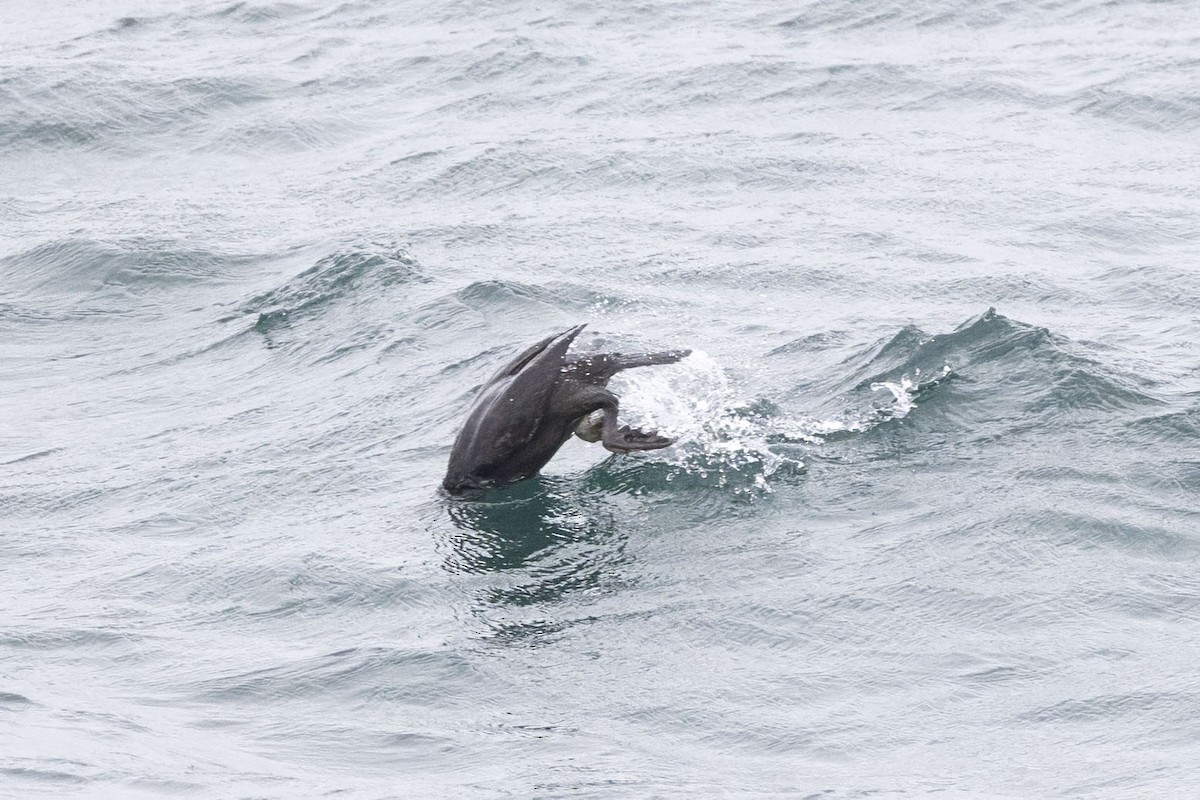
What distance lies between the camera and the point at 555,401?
10102mm

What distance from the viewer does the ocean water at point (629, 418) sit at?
803 cm

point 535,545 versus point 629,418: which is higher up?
point 629,418

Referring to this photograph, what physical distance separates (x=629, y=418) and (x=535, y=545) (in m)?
1.53

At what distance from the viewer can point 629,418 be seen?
11250mm

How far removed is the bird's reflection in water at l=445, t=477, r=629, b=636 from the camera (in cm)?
944

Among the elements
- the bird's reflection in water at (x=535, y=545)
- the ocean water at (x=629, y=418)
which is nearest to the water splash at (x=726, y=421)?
the ocean water at (x=629, y=418)

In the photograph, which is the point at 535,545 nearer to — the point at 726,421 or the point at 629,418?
the point at 629,418

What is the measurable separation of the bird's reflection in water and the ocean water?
0.11 feet

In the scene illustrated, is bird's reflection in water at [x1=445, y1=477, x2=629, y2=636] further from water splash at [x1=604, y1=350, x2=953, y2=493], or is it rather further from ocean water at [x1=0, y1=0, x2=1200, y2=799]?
water splash at [x1=604, y1=350, x2=953, y2=493]

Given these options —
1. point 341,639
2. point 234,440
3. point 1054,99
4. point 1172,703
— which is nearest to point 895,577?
point 1172,703

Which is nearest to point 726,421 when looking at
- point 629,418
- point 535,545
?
point 629,418

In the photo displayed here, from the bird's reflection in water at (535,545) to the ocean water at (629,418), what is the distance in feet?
0.11

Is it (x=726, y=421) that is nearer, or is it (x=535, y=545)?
(x=535, y=545)

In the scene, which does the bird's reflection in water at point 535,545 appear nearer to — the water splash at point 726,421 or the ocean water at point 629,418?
the ocean water at point 629,418
